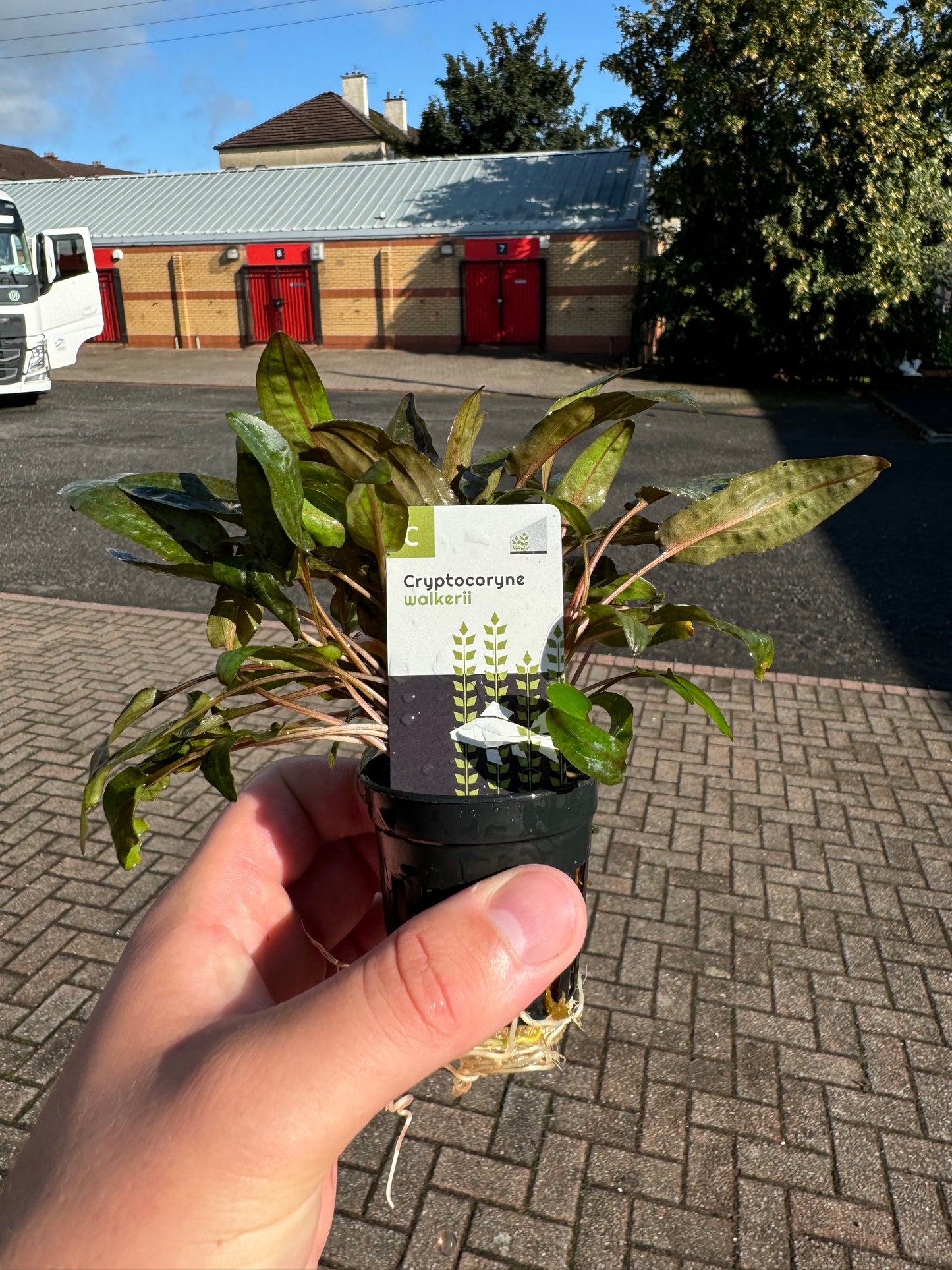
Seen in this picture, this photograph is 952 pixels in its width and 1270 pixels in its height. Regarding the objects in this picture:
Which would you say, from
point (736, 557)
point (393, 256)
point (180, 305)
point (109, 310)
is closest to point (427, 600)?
point (736, 557)

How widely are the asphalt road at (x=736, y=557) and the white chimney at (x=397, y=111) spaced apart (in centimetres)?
3173

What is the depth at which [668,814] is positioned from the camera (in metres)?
4.43

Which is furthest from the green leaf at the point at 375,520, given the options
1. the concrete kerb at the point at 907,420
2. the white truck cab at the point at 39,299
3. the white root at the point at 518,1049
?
the white truck cab at the point at 39,299

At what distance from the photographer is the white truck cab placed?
1606cm

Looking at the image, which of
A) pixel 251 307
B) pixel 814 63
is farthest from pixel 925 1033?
pixel 251 307

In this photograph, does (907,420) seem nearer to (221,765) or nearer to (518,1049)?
(518,1049)

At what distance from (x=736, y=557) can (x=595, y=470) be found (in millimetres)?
7264

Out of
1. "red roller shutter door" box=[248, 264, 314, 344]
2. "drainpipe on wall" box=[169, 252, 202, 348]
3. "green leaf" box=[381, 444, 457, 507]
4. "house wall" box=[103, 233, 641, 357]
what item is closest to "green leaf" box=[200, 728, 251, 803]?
"green leaf" box=[381, 444, 457, 507]

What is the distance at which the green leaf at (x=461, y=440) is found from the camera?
1598 mm

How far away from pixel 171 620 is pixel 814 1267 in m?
5.71

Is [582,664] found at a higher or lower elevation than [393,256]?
lower

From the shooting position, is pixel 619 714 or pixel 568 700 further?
pixel 619 714

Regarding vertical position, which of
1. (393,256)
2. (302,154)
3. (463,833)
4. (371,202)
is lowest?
(463,833)

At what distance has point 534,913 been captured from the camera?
53.0 inches
